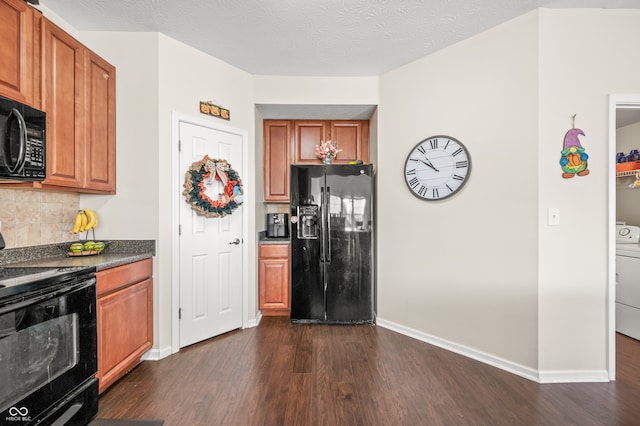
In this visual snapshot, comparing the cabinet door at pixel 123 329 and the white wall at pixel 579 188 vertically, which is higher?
the white wall at pixel 579 188

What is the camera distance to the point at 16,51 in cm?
162

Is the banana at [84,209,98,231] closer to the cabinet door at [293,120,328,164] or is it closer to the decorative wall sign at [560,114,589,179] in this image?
the cabinet door at [293,120,328,164]

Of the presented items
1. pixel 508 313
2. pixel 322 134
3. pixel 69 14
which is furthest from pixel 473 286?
pixel 69 14

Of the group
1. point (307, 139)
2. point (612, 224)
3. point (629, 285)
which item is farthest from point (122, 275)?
point (629, 285)

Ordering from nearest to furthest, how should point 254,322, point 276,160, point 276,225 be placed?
point 254,322 < point 276,225 < point 276,160

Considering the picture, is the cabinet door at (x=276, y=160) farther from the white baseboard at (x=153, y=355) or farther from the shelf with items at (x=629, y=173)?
the shelf with items at (x=629, y=173)

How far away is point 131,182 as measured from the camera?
2.43 metres

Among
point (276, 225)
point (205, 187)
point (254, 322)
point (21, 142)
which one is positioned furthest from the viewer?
point (276, 225)

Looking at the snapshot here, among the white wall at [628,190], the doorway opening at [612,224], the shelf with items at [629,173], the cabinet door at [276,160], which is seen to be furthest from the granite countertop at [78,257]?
the white wall at [628,190]

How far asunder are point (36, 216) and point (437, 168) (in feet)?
10.3

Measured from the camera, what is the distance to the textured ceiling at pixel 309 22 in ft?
6.89

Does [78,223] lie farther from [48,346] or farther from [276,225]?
[276,225]

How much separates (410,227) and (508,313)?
3.43 ft

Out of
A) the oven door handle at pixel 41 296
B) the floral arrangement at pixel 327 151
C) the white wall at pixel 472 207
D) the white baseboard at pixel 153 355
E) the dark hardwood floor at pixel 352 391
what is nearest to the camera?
the oven door handle at pixel 41 296
